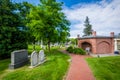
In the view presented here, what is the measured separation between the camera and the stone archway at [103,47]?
28909 mm

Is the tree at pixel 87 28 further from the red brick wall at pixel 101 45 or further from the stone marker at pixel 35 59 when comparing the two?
the stone marker at pixel 35 59

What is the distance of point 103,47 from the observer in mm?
29344

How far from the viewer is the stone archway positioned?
94.8 feet

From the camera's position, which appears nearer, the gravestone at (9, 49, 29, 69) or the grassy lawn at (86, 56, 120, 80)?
the grassy lawn at (86, 56, 120, 80)

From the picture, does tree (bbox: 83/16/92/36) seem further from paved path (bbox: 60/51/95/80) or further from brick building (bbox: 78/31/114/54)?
paved path (bbox: 60/51/95/80)

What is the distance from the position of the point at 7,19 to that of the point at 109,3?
16360mm

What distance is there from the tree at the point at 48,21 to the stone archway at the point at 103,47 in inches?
404

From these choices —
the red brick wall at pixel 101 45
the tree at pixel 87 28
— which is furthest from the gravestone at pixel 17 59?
the tree at pixel 87 28

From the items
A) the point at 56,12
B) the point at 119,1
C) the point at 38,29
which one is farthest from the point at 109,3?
the point at 38,29

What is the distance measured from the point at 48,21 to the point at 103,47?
51.1 ft

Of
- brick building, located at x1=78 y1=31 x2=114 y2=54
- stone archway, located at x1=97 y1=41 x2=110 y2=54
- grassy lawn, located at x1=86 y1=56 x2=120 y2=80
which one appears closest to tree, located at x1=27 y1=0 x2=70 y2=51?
brick building, located at x1=78 y1=31 x2=114 y2=54

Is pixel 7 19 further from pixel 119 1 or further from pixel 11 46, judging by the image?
pixel 119 1

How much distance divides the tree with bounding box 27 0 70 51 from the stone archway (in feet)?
33.7

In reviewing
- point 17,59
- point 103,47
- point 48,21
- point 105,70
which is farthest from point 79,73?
point 103,47
